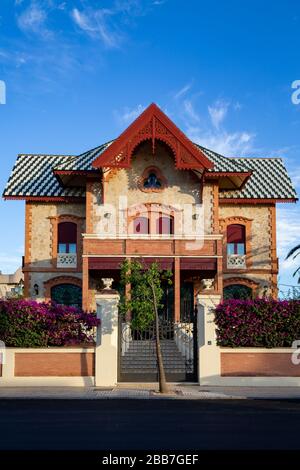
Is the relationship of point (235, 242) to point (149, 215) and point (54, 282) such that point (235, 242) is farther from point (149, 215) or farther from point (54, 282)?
point (54, 282)

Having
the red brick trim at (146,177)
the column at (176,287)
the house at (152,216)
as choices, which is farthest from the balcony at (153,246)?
the red brick trim at (146,177)

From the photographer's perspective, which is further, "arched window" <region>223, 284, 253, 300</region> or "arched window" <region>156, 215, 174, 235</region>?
"arched window" <region>223, 284, 253, 300</region>

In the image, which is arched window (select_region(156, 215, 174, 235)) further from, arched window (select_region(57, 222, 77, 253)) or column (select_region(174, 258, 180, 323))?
arched window (select_region(57, 222, 77, 253))

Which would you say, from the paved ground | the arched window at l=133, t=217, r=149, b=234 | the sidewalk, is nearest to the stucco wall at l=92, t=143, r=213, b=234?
the arched window at l=133, t=217, r=149, b=234

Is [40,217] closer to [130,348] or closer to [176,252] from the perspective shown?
[176,252]

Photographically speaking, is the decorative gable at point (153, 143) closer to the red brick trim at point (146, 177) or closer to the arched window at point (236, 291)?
the red brick trim at point (146, 177)

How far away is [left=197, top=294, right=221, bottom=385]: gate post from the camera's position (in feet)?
59.4

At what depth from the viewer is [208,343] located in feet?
60.0

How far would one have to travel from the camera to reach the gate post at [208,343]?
18.1 m

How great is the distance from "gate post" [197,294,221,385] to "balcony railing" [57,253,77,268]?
40.8 ft

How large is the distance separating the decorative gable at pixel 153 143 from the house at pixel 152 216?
5 centimetres

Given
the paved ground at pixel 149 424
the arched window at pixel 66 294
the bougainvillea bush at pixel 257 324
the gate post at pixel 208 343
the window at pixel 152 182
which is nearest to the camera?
the paved ground at pixel 149 424

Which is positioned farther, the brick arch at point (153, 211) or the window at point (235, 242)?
the window at point (235, 242)
